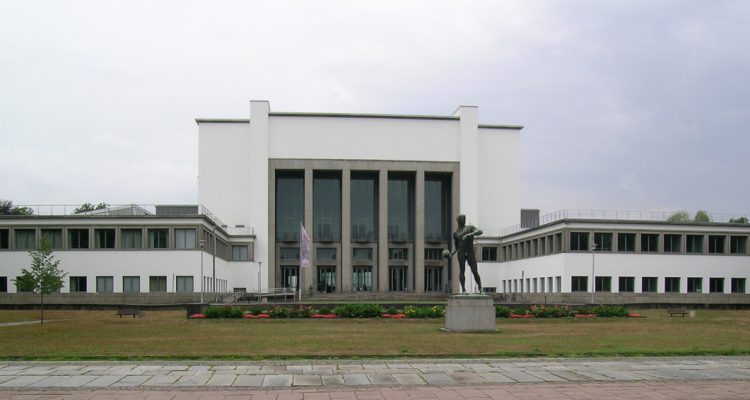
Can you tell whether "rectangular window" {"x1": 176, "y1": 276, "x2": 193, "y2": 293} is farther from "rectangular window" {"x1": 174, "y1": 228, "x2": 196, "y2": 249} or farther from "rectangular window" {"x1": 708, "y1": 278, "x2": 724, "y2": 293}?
"rectangular window" {"x1": 708, "y1": 278, "x2": 724, "y2": 293}

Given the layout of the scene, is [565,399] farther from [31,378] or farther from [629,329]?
[629,329]

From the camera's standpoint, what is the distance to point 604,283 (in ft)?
254

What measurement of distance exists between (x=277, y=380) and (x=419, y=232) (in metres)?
82.6

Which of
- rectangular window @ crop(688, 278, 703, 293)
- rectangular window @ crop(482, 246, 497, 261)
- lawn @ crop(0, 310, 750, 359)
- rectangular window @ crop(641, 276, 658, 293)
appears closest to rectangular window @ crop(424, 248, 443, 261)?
rectangular window @ crop(482, 246, 497, 261)

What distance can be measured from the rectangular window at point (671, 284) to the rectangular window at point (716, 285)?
328 cm

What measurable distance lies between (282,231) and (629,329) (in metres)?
68.4

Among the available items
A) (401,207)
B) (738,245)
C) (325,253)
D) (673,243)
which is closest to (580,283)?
(673,243)

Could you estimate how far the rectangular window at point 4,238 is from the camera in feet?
242

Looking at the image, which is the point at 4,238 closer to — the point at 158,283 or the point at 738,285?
the point at 158,283

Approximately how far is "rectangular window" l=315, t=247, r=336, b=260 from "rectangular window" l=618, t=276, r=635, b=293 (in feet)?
124

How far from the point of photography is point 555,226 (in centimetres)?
7925

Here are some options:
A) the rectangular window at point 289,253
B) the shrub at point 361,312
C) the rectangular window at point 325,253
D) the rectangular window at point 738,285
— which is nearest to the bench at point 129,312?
the shrub at point 361,312

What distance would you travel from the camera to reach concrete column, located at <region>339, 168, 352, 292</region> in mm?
97375

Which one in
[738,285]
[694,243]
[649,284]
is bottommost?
[738,285]
